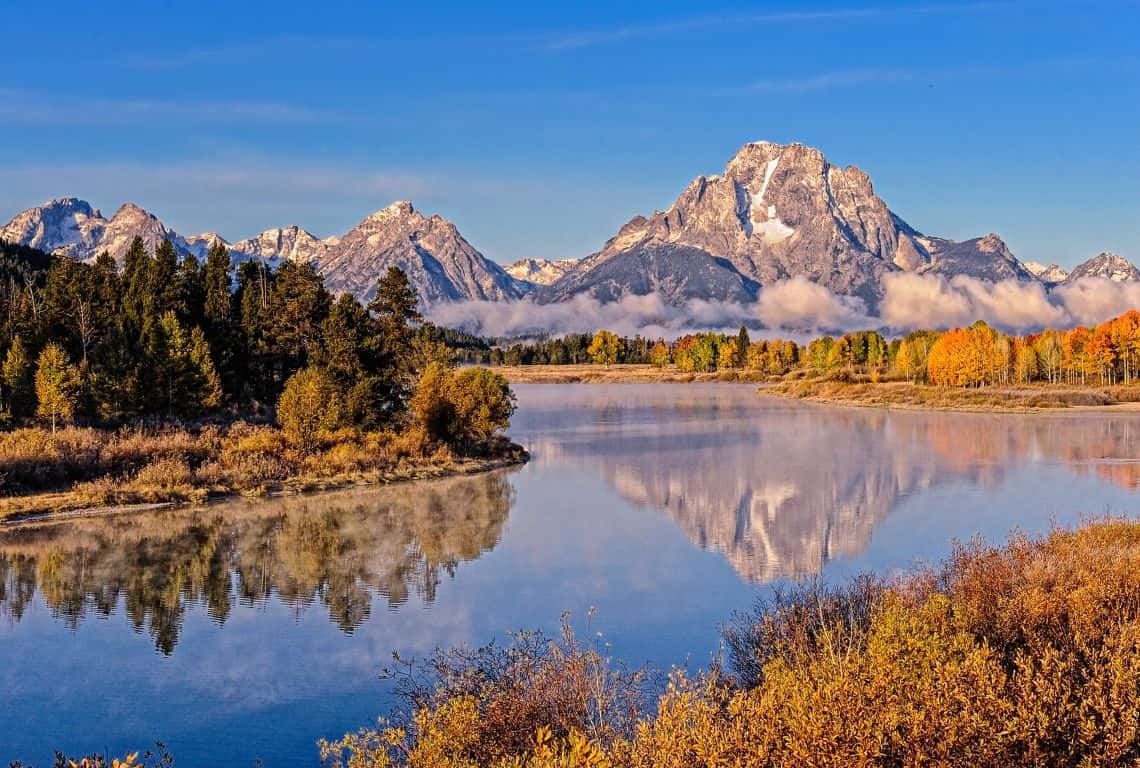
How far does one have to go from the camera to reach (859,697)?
9.52 m

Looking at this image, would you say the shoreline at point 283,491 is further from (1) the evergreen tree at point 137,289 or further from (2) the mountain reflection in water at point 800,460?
(1) the evergreen tree at point 137,289

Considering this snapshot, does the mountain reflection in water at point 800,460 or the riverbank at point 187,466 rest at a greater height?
the riverbank at point 187,466

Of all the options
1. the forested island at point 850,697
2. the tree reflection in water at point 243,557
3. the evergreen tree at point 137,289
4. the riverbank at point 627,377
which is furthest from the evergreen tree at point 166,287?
the riverbank at point 627,377

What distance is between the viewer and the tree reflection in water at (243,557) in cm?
2362

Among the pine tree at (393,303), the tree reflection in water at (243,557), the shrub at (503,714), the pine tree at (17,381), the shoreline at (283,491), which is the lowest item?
the tree reflection in water at (243,557)

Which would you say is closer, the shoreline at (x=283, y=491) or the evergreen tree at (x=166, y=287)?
the shoreline at (x=283, y=491)

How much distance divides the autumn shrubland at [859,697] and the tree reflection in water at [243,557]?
8.45 metres

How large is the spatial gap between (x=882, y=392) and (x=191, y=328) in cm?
8408

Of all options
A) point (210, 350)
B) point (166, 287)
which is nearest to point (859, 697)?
point (210, 350)

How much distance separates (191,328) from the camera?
59.1m

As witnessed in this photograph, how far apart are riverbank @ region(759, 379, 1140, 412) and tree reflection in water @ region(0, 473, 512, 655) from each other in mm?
73932

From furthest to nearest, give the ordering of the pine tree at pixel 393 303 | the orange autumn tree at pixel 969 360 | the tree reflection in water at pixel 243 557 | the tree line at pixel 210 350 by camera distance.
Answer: the orange autumn tree at pixel 969 360
the pine tree at pixel 393 303
the tree line at pixel 210 350
the tree reflection in water at pixel 243 557

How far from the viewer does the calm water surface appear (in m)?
16.8

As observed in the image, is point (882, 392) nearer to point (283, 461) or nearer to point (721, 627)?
point (283, 461)
